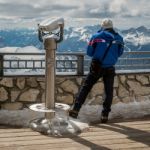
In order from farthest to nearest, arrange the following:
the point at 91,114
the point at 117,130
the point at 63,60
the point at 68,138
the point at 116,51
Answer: the point at 63,60
the point at 91,114
the point at 116,51
the point at 117,130
the point at 68,138

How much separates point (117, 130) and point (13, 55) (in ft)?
7.40

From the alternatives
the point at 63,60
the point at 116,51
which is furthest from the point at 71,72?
the point at 116,51

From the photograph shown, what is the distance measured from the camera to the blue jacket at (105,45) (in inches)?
272

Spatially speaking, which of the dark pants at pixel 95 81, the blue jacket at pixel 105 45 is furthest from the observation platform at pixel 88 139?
the blue jacket at pixel 105 45

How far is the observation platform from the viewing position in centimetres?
566

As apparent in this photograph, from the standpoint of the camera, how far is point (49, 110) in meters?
6.38

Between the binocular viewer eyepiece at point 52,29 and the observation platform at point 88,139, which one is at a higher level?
the binocular viewer eyepiece at point 52,29

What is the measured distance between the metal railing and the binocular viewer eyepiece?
4.82 ft

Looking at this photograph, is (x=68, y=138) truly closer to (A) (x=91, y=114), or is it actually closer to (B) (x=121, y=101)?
(A) (x=91, y=114)

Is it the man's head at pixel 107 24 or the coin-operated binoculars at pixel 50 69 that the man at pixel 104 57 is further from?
the coin-operated binoculars at pixel 50 69

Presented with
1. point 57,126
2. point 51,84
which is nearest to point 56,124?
point 57,126

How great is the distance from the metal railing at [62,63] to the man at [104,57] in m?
1.08

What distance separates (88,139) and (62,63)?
8.21 feet

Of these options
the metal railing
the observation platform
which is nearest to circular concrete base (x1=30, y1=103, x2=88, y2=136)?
the observation platform
